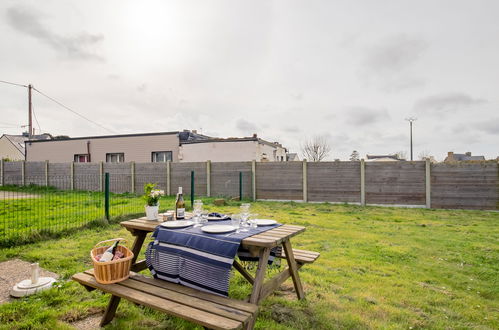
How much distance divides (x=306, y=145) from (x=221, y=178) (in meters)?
26.2

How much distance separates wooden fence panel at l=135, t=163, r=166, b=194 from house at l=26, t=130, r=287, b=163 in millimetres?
3953

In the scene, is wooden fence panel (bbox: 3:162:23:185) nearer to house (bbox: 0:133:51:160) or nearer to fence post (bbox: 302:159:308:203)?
house (bbox: 0:133:51:160)

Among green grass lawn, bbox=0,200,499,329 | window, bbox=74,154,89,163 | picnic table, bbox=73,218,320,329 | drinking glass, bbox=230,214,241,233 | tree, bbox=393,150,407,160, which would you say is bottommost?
green grass lawn, bbox=0,200,499,329

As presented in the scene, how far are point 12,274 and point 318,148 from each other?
35.4 m

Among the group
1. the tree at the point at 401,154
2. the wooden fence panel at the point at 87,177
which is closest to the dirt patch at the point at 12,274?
the wooden fence panel at the point at 87,177

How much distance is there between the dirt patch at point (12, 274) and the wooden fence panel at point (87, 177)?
12339 millimetres

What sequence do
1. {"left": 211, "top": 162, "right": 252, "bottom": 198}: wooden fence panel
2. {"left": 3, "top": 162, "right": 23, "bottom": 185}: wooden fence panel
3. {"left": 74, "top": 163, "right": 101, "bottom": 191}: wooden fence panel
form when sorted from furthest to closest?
{"left": 3, "top": 162, "right": 23, "bottom": 185}: wooden fence panel → {"left": 74, "top": 163, "right": 101, "bottom": 191}: wooden fence panel → {"left": 211, "top": 162, "right": 252, "bottom": 198}: wooden fence panel

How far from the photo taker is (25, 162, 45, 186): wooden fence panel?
648 inches

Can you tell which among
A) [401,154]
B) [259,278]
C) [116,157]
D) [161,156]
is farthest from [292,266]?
[401,154]

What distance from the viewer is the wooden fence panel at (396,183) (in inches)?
411

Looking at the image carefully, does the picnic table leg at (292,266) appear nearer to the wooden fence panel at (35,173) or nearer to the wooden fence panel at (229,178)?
the wooden fence panel at (229,178)

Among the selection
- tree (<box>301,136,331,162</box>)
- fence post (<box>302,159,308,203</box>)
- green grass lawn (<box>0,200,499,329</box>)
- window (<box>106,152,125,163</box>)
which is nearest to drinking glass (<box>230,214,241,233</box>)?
green grass lawn (<box>0,200,499,329</box>)

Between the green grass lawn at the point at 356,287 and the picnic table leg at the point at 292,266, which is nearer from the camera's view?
the green grass lawn at the point at 356,287

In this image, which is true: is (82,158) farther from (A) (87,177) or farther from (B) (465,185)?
(B) (465,185)
